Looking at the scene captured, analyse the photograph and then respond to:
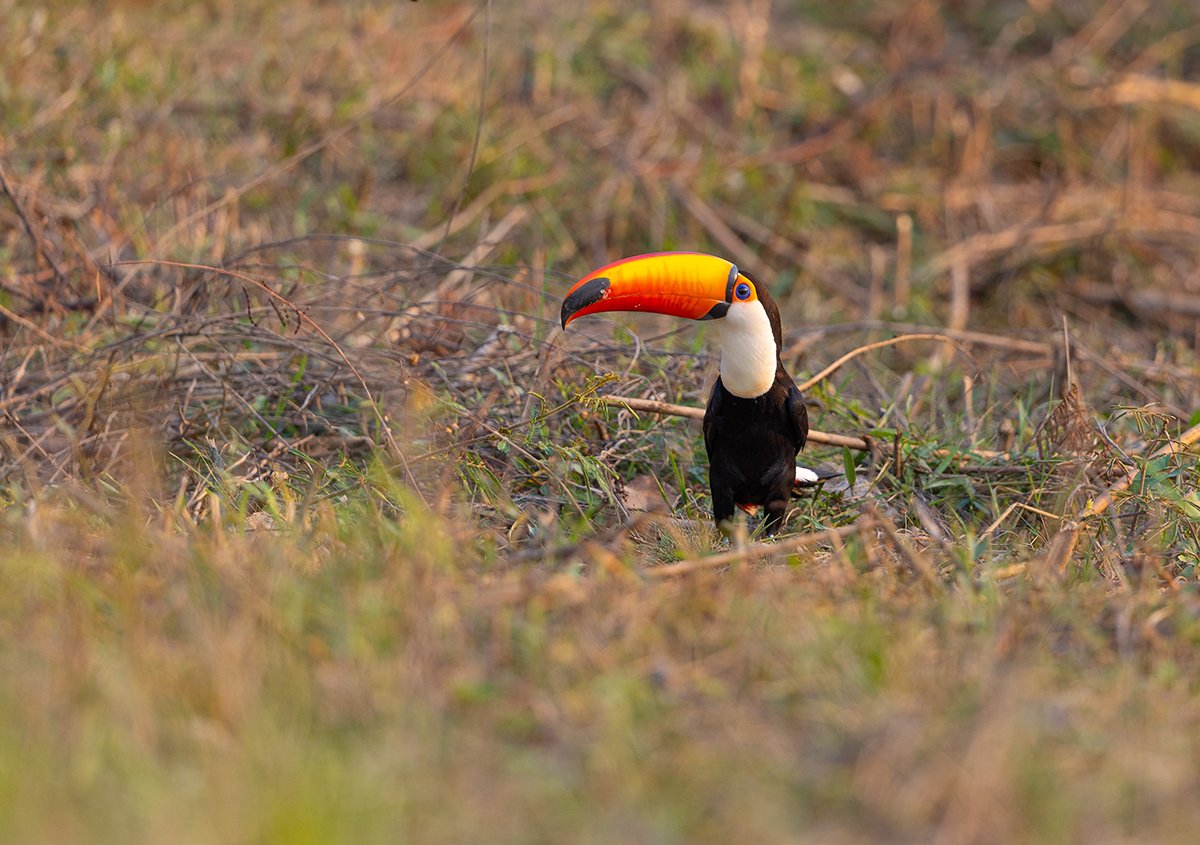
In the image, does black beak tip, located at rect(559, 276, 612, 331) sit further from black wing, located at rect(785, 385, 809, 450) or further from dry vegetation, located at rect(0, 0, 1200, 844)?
black wing, located at rect(785, 385, 809, 450)

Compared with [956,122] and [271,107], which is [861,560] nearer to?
[271,107]

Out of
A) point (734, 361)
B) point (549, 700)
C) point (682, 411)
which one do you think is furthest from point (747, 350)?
point (549, 700)

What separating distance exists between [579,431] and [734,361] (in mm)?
620

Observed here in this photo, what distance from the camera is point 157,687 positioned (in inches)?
89.9

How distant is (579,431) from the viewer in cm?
404

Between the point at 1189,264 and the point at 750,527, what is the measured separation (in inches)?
160

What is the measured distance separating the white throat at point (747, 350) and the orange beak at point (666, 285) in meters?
0.05

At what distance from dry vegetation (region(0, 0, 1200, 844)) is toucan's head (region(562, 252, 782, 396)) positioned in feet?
0.85

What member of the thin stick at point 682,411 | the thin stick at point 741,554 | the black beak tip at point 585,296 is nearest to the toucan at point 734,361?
the black beak tip at point 585,296

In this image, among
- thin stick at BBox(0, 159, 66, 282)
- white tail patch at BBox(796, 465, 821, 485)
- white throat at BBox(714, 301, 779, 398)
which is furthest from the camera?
thin stick at BBox(0, 159, 66, 282)

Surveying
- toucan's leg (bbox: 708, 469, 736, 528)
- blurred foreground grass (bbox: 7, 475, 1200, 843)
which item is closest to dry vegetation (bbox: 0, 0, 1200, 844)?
blurred foreground grass (bbox: 7, 475, 1200, 843)

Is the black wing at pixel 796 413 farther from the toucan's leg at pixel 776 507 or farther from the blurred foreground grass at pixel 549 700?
the blurred foreground grass at pixel 549 700

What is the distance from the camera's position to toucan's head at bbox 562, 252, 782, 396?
3498 mm

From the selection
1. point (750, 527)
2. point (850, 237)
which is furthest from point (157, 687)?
point (850, 237)
